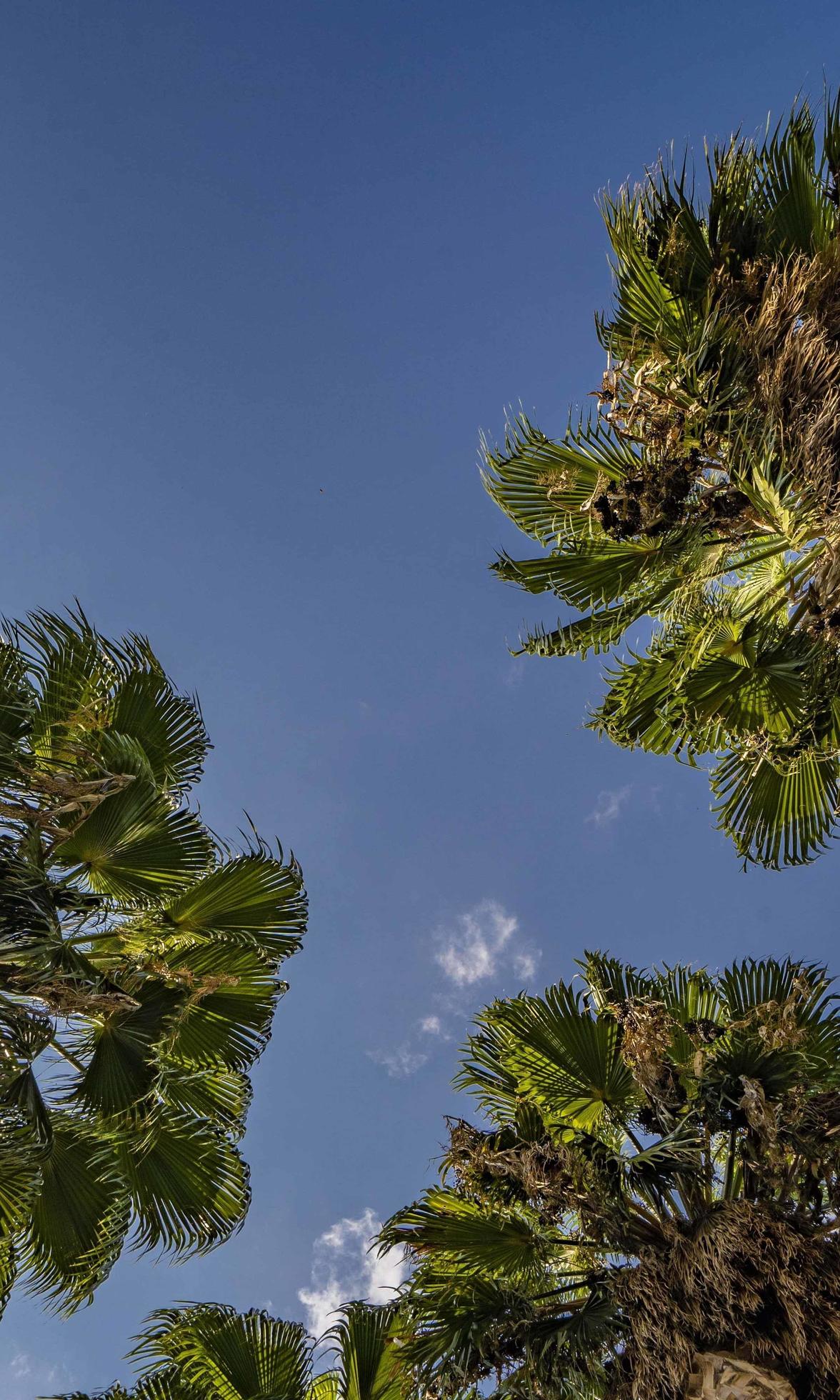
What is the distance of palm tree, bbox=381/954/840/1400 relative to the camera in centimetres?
379

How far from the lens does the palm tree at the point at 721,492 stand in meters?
4.35

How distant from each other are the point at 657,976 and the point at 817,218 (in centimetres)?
475

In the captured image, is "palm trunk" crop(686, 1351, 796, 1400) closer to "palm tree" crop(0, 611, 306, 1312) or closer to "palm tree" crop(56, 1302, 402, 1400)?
"palm tree" crop(56, 1302, 402, 1400)

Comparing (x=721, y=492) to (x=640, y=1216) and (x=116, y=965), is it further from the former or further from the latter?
(x=116, y=965)

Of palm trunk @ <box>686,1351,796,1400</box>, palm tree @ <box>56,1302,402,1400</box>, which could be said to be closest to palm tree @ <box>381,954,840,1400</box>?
palm trunk @ <box>686,1351,796,1400</box>

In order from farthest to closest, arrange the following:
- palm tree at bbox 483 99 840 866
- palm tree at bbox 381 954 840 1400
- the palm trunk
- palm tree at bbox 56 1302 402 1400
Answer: palm tree at bbox 56 1302 402 1400 < palm tree at bbox 483 99 840 866 < palm tree at bbox 381 954 840 1400 < the palm trunk

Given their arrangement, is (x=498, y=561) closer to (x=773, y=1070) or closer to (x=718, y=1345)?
(x=773, y=1070)

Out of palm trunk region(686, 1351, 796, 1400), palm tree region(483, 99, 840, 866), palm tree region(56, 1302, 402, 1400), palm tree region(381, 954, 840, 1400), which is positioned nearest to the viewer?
palm trunk region(686, 1351, 796, 1400)

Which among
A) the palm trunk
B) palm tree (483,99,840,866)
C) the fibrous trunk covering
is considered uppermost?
palm tree (483,99,840,866)

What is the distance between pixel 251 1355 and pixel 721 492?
6.03 meters

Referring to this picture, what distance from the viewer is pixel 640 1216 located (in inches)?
169

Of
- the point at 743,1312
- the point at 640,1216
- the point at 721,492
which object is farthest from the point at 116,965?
the point at 721,492

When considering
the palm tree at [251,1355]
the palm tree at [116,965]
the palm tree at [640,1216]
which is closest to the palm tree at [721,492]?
the palm tree at [640,1216]

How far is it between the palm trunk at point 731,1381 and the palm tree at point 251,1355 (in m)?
2.05
